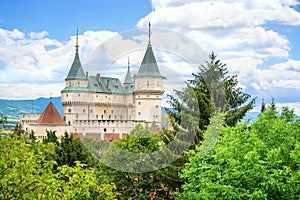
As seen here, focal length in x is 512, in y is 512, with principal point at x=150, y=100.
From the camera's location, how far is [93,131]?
54.8 m

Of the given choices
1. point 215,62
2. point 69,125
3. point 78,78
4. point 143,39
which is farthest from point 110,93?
point 143,39

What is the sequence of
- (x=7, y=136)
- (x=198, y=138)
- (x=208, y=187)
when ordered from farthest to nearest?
(x=198, y=138) → (x=208, y=187) → (x=7, y=136)

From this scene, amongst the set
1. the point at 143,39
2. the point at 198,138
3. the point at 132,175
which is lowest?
the point at 132,175

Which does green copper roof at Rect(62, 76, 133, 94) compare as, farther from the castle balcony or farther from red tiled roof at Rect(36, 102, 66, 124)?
red tiled roof at Rect(36, 102, 66, 124)

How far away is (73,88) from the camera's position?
249ft

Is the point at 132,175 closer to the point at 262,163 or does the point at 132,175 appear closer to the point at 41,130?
the point at 262,163

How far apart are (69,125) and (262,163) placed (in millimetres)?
57378

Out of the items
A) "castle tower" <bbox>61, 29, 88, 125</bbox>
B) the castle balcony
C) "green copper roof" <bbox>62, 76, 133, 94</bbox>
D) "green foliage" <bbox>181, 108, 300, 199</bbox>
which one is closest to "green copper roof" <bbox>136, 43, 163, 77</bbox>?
"green foliage" <bbox>181, 108, 300, 199</bbox>

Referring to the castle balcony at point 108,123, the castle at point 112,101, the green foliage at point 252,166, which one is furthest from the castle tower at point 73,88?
the green foliage at point 252,166

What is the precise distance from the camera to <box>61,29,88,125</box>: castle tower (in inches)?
2960

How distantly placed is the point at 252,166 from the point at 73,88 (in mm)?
61191

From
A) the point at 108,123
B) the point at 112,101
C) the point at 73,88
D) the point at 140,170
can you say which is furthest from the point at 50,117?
the point at 140,170

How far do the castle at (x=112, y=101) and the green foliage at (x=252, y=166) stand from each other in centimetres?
461

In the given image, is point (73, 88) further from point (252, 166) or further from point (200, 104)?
point (252, 166)
